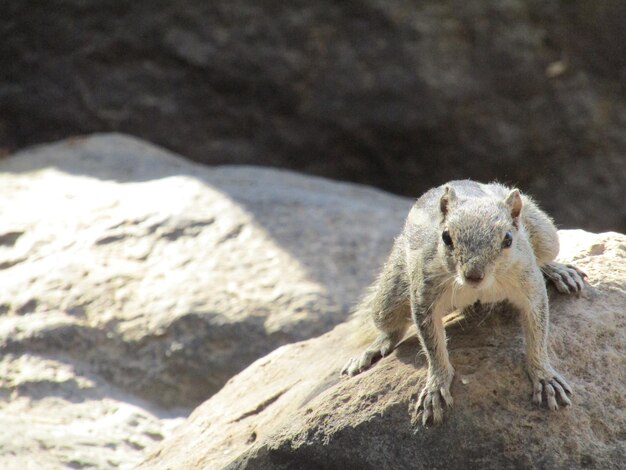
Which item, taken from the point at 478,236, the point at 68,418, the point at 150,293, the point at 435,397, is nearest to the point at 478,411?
the point at 435,397

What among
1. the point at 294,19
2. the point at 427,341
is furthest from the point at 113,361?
the point at 294,19

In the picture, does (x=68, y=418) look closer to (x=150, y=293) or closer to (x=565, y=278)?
(x=150, y=293)

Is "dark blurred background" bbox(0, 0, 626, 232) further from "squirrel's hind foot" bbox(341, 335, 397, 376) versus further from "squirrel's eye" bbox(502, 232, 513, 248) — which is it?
"squirrel's eye" bbox(502, 232, 513, 248)

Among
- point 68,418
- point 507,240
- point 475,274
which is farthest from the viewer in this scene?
point 68,418

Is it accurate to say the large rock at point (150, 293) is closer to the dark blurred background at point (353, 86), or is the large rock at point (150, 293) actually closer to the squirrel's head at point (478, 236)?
the dark blurred background at point (353, 86)

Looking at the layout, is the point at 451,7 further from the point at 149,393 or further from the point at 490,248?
the point at 490,248

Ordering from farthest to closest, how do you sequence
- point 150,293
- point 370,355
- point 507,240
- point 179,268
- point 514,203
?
point 179,268 < point 150,293 < point 370,355 < point 514,203 < point 507,240
